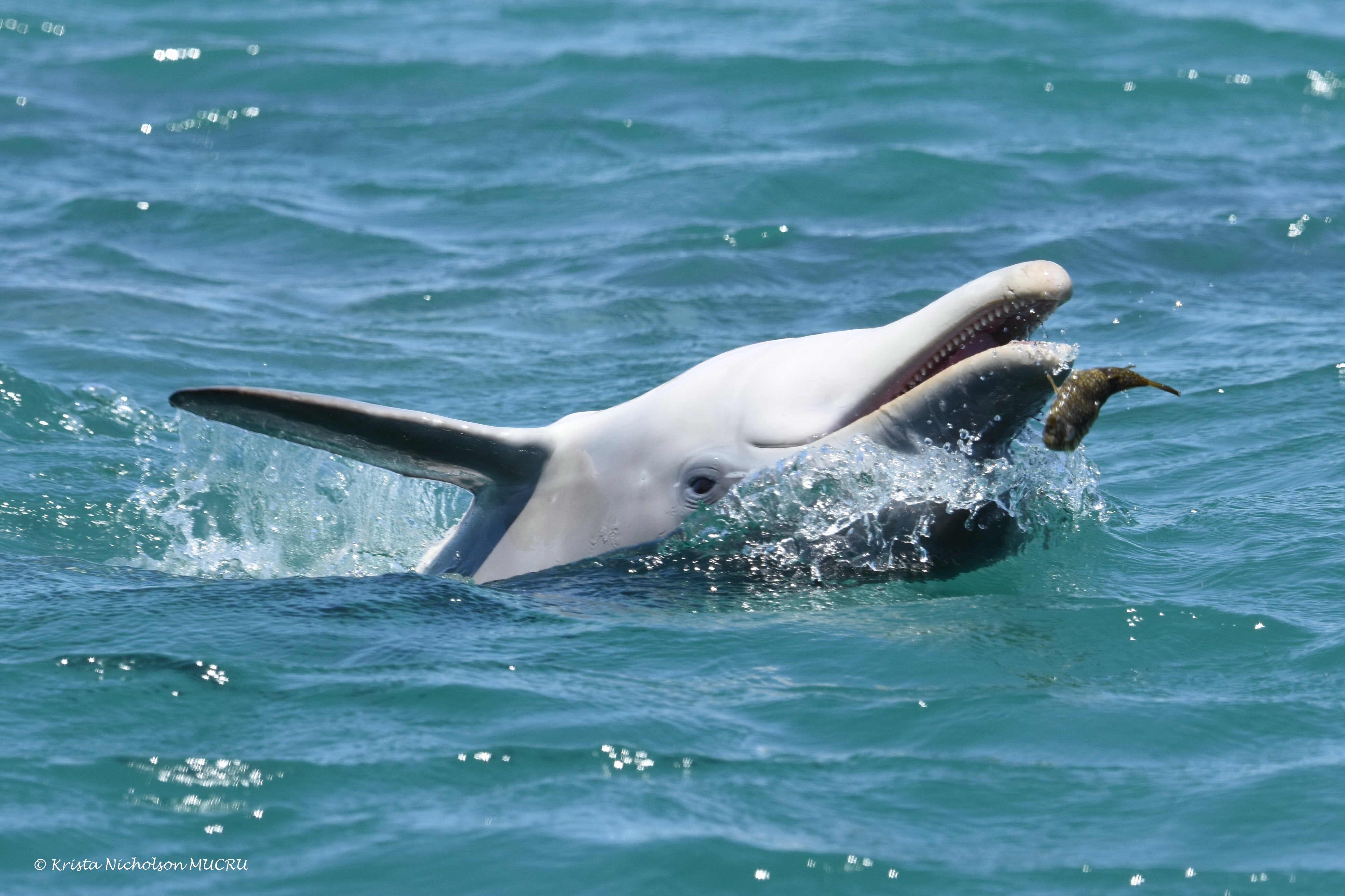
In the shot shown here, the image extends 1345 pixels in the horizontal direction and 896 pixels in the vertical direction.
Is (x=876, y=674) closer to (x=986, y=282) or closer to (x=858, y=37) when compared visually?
(x=986, y=282)

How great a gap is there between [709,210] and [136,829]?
13305mm

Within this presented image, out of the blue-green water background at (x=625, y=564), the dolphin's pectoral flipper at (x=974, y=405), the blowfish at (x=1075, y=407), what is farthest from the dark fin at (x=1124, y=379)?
the blue-green water background at (x=625, y=564)

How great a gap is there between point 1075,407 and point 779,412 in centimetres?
130

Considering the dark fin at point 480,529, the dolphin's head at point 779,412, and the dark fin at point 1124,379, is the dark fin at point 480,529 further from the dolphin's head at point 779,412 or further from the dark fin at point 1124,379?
the dark fin at point 1124,379

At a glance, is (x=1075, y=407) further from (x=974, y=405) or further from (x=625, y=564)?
(x=625, y=564)

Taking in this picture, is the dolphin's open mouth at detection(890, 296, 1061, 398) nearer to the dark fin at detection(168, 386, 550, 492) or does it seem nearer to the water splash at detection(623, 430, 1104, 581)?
the water splash at detection(623, 430, 1104, 581)

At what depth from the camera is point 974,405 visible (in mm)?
6750

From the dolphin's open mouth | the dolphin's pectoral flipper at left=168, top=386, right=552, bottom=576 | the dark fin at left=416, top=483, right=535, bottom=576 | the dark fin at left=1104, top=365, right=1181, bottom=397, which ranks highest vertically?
the dolphin's open mouth

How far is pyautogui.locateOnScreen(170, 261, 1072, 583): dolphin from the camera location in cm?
671

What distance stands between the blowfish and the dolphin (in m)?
0.09

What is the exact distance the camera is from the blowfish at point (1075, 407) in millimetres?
6539

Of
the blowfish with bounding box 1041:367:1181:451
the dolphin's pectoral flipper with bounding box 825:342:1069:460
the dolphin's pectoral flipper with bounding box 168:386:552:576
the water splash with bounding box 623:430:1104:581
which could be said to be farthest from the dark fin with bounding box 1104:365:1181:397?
the dolphin's pectoral flipper with bounding box 168:386:552:576

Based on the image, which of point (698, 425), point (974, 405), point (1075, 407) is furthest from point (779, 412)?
point (1075, 407)

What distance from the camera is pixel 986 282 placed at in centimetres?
669
